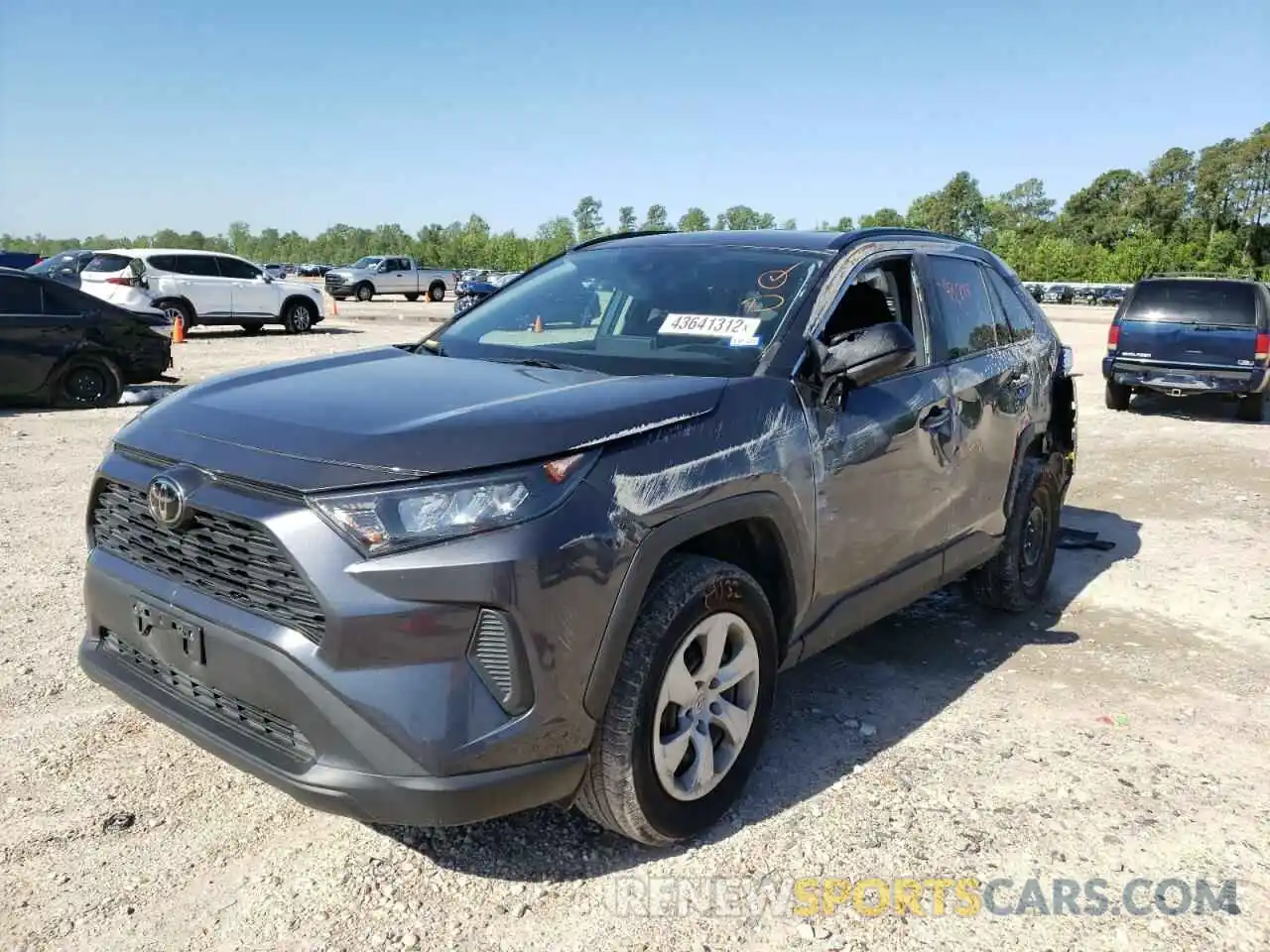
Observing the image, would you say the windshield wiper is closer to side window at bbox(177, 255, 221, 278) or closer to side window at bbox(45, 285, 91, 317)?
side window at bbox(45, 285, 91, 317)

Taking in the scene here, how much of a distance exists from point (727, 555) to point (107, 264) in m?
19.4

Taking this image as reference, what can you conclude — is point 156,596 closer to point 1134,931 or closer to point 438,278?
point 1134,931

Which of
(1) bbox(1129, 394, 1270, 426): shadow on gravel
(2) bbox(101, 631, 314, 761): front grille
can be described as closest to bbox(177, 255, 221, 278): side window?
(1) bbox(1129, 394, 1270, 426): shadow on gravel

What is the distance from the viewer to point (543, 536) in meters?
2.33

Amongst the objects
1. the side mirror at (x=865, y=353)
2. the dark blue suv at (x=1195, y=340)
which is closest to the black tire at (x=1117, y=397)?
the dark blue suv at (x=1195, y=340)

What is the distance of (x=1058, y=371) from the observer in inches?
217

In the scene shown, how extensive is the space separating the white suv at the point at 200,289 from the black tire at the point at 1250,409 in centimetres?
1757

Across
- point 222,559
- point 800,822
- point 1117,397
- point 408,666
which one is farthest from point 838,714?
point 1117,397

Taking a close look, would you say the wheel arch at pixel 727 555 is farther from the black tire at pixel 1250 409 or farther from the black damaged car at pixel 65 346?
the black tire at pixel 1250 409

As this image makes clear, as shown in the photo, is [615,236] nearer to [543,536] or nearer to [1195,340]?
[543,536]

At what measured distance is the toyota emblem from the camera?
2520 millimetres

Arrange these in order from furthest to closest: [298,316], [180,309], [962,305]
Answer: [298,316] < [180,309] < [962,305]

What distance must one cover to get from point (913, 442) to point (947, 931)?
1762mm

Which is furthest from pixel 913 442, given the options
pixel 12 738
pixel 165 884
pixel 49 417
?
pixel 49 417
